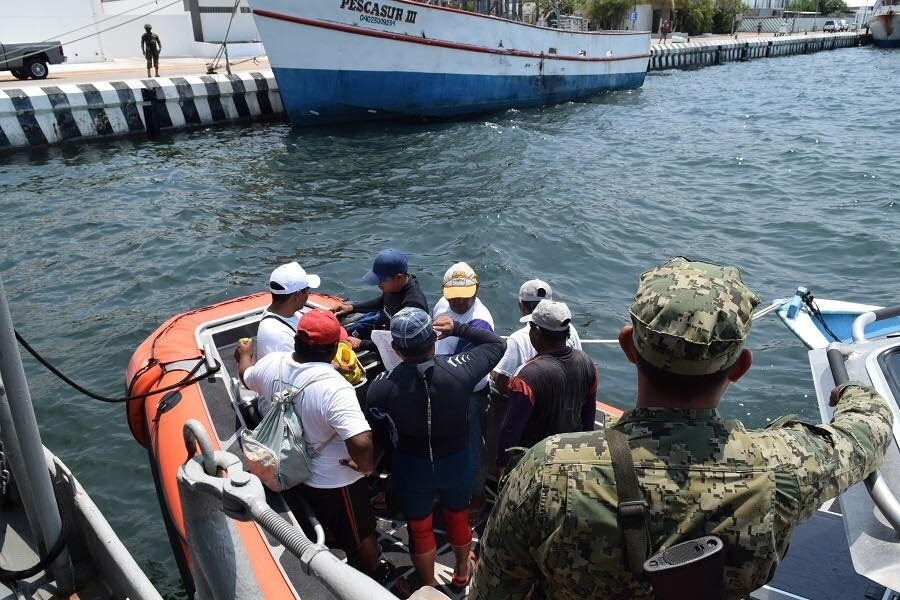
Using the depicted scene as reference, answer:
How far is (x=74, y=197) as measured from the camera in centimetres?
1283

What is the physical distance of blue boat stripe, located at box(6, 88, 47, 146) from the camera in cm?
1593

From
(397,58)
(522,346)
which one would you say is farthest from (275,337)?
(397,58)

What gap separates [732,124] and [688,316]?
21.0m

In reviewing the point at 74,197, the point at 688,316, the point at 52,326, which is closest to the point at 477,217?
the point at 52,326

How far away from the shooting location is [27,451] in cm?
263

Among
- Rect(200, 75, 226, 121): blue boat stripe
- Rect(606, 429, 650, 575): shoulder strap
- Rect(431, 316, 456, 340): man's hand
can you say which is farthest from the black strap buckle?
Rect(200, 75, 226, 121): blue boat stripe

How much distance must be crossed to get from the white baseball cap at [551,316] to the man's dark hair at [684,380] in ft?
5.39

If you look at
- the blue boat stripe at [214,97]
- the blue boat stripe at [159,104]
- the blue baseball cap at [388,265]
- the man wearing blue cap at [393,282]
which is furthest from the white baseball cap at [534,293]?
the blue boat stripe at [214,97]

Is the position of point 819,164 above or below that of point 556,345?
below

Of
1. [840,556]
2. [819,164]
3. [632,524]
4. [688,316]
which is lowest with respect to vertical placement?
[819,164]

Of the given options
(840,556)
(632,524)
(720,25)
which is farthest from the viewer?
(720,25)

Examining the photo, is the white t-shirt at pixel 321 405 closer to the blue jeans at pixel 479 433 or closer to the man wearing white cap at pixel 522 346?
the blue jeans at pixel 479 433

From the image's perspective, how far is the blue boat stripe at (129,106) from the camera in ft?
57.5

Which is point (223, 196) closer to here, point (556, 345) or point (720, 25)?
point (556, 345)
